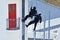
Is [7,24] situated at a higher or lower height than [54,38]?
higher

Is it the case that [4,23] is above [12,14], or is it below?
below

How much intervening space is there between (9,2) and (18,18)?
281mm

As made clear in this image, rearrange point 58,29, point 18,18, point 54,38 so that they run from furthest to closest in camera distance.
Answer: point 58,29
point 54,38
point 18,18

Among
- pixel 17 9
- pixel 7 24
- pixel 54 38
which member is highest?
pixel 17 9

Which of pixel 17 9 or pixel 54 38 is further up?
pixel 17 9

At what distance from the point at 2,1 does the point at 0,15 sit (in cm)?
21

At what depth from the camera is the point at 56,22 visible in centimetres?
432

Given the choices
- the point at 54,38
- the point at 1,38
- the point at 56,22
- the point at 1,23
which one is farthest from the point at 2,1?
the point at 56,22

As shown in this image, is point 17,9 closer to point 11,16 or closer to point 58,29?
point 11,16

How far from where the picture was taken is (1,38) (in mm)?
3324

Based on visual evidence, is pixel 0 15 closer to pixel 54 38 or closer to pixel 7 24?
pixel 7 24

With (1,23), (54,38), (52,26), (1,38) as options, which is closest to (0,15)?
(1,23)

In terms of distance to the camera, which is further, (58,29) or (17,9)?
(58,29)

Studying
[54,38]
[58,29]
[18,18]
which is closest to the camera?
[18,18]
